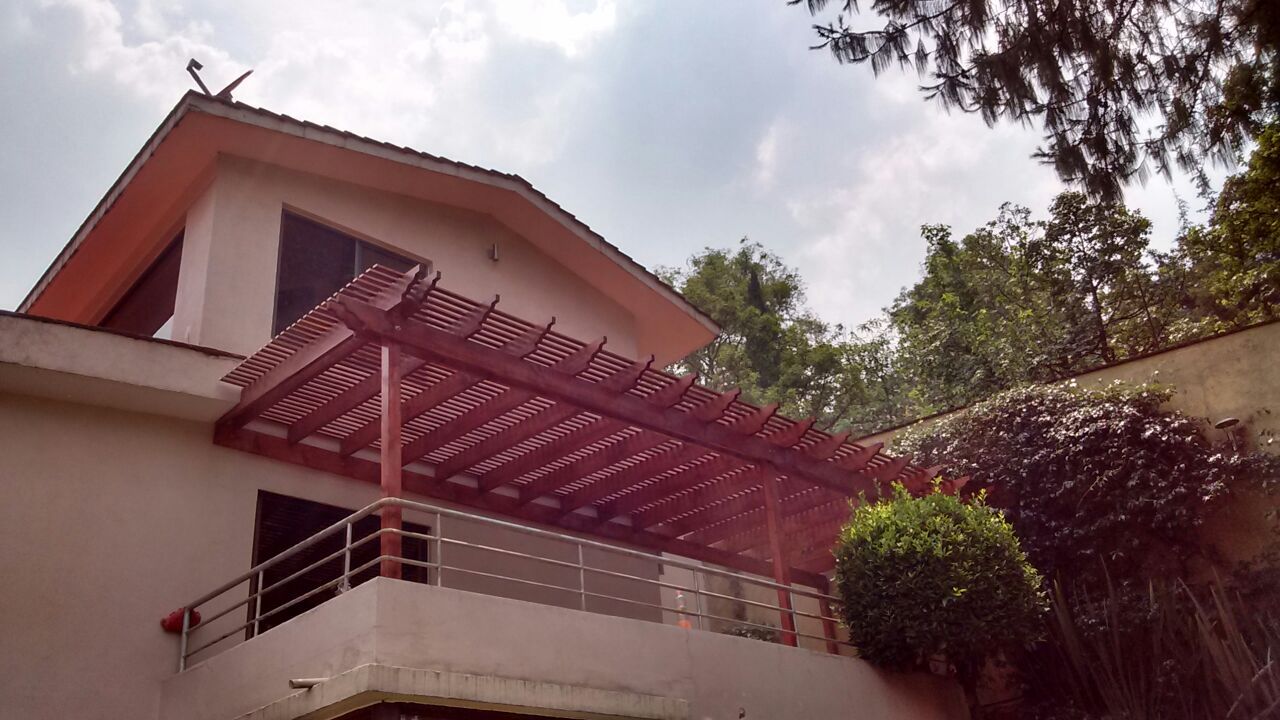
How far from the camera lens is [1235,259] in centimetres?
2089

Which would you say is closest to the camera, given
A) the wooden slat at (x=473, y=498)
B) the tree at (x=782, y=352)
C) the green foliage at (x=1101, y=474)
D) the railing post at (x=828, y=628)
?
the wooden slat at (x=473, y=498)

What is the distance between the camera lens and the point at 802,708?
10.0 metres

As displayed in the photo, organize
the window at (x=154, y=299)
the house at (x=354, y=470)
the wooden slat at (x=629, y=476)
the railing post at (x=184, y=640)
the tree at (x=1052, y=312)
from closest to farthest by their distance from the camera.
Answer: the house at (x=354, y=470) < the railing post at (x=184, y=640) < the wooden slat at (x=629, y=476) < the window at (x=154, y=299) < the tree at (x=1052, y=312)

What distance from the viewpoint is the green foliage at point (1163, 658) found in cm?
1097

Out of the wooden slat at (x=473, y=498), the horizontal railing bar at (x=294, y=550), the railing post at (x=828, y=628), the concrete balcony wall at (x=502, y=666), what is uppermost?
the wooden slat at (x=473, y=498)

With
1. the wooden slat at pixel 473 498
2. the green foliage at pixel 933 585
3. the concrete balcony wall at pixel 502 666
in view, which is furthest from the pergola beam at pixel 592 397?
the wooden slat at pixel 473 498

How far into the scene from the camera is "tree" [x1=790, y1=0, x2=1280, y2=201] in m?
7.75

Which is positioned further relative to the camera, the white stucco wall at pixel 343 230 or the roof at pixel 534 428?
the white stucco wall at pixel 343 230

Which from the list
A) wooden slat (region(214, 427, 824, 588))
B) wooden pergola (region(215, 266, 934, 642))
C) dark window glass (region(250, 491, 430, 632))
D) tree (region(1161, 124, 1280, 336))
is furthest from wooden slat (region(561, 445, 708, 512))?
tree (region(1161, 124, 1280, 336))

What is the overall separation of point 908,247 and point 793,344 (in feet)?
15.2

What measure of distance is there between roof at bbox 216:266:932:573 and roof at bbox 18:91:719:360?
295 cm

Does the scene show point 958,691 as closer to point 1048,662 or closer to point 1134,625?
point 1048,662

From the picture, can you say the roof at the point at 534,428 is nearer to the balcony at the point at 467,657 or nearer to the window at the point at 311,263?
the balcony at the point at 467,657

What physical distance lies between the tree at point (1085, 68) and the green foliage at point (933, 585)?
12.7 feet
